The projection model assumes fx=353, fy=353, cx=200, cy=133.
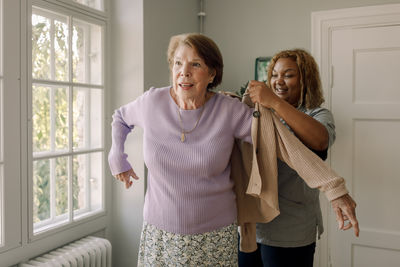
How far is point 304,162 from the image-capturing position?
118 cm

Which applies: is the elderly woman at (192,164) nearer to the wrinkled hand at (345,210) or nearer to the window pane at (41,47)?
the wrinkled hand at (345,210)

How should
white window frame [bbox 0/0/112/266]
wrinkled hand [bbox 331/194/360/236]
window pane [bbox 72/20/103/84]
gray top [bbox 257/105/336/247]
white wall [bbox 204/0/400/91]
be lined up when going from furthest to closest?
1. white wall [bbox 204/0/400/91]
2. window pane [bbox 72/20/103/84]
3. white window frame [bbox 0/0/112/266]
4. gray top [bbox 257/105/336/247]
5. wrinkled hand [bbox 331/194/360/236]

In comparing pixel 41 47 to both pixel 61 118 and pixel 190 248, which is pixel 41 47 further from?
pixel 190 248

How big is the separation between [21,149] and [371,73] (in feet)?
7.36

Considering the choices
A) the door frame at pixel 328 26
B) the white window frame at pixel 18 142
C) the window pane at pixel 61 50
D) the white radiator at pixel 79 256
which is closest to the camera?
the white window frame at pixel 18 142

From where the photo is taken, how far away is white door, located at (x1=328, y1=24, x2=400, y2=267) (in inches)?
94.9

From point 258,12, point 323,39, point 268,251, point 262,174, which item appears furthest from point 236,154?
point 258,12

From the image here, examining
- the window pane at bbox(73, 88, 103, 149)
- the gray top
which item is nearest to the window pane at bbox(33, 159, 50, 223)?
the window pane at bbox(73, 88, 103, 149)

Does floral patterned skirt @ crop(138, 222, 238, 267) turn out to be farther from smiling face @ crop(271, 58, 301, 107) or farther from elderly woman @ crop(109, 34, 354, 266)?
smiling face @ crop(271, 58, 301, 107)

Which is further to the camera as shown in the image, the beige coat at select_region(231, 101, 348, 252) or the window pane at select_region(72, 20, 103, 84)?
the window pane at select_region(72, 20, 103, 84)

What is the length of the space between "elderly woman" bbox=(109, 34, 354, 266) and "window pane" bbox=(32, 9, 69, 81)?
3.07 ft

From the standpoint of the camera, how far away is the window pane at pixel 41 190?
1.92m

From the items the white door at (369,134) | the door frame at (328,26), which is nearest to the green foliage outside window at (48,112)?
the door frame at (328,26)

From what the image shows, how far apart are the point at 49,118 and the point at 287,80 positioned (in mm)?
1325
